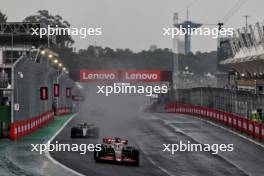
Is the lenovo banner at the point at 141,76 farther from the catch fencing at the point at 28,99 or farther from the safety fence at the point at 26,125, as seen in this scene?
the safety fence at the point at 26,125

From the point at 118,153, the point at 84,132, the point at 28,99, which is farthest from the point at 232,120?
the point at 118,153

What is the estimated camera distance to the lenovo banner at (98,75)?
88312 mm

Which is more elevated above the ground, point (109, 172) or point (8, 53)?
point (8, 53)

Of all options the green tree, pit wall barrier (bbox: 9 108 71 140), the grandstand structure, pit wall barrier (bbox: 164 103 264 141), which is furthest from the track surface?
the green tree

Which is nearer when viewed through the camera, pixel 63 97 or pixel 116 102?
pixel 63 97

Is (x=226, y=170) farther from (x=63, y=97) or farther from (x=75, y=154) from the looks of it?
(x=63, y=97)

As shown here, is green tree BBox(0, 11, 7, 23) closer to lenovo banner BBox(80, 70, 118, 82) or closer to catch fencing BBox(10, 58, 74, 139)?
lenovo banner BBox(80, 70, 118, 82)

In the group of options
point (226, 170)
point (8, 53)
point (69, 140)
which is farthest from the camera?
point (8, 53)

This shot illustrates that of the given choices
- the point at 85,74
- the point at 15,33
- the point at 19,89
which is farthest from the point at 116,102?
the point at 19,89

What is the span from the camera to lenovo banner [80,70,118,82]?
88.3m

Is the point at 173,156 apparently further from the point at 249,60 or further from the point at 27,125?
the point at 249,60

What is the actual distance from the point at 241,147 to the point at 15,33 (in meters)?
36.7

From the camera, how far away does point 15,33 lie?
209 ft

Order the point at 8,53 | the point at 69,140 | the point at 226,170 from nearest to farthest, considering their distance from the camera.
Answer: the point at 226,170
the point at 69,140
the point at 8,53
